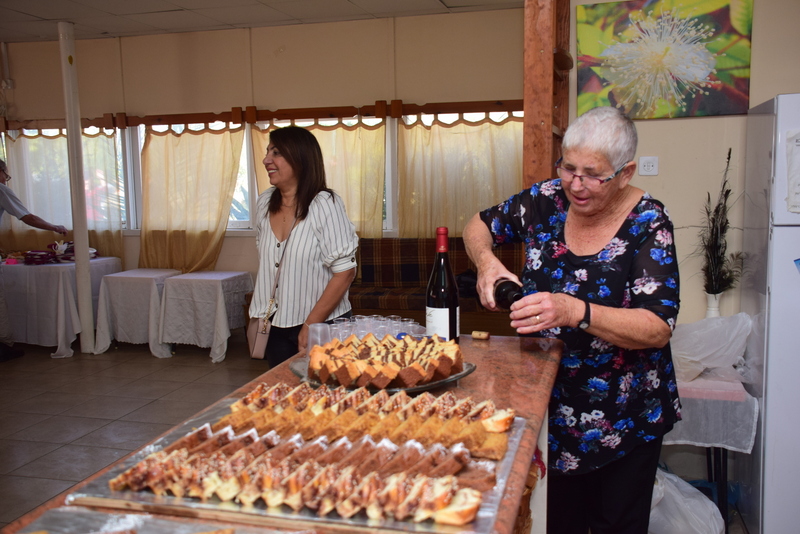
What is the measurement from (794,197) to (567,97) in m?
1.23

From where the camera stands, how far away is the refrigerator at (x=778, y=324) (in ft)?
8.66

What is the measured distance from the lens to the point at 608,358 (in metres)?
1.71

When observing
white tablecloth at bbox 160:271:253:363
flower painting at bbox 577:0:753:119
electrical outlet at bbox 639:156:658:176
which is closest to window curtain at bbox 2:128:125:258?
white tablecloth at bbox 160:271:253:363

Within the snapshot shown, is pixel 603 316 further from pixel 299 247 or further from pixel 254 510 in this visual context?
pixel 299 247

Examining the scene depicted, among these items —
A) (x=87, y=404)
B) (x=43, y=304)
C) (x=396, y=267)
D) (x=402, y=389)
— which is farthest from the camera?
(x=396, y=267)

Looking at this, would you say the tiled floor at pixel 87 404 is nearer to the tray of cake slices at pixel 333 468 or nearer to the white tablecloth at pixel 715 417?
the tray of cake slices at pixel 333 468

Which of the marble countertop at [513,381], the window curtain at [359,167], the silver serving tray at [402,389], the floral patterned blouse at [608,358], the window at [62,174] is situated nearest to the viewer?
the marble countertop at [513,381]

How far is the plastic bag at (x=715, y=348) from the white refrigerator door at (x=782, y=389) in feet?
0.82

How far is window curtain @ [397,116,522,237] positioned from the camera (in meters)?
5.71

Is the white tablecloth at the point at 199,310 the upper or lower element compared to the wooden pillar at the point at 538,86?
lower

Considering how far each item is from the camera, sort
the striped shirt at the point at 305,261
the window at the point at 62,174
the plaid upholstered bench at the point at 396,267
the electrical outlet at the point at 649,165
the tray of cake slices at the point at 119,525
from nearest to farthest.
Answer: the tray of cake slices at the point at 119,525, the striped shirt at the point at 305,261, the electrical outlet at the point at 649,165, the plaid upholstered bench at the point at 396,267, the window at the point at 62,174

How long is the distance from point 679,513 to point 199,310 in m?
4.36

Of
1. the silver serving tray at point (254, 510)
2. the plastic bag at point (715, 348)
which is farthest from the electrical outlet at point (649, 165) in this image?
the silver serving tray at point (254, 510)

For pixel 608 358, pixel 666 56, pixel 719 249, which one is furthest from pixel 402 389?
pixel 666 56
